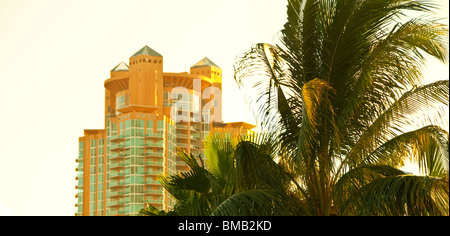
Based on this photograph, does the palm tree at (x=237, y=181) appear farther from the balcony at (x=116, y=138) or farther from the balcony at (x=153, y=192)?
the balcony at (x=116, y=138)

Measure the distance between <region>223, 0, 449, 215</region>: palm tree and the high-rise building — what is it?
96.2 metres

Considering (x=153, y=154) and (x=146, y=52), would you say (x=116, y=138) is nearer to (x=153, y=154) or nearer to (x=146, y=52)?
(x=153, y=154)

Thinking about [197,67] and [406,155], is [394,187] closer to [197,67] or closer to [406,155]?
[406,155]

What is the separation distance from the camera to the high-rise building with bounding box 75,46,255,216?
111250 millimetres

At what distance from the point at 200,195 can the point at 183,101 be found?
107 metres

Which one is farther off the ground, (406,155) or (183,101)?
(183,101)

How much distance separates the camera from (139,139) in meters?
111

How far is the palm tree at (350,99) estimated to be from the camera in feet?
34.2

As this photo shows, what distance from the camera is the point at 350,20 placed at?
10898mm

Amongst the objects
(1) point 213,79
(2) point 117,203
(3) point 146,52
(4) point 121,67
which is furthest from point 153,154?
(1) point 213,79

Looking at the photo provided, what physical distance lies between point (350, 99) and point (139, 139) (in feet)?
332

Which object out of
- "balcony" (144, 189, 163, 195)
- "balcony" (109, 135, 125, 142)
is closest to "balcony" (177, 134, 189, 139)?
"balcony" (109, 135, 125, 142)
